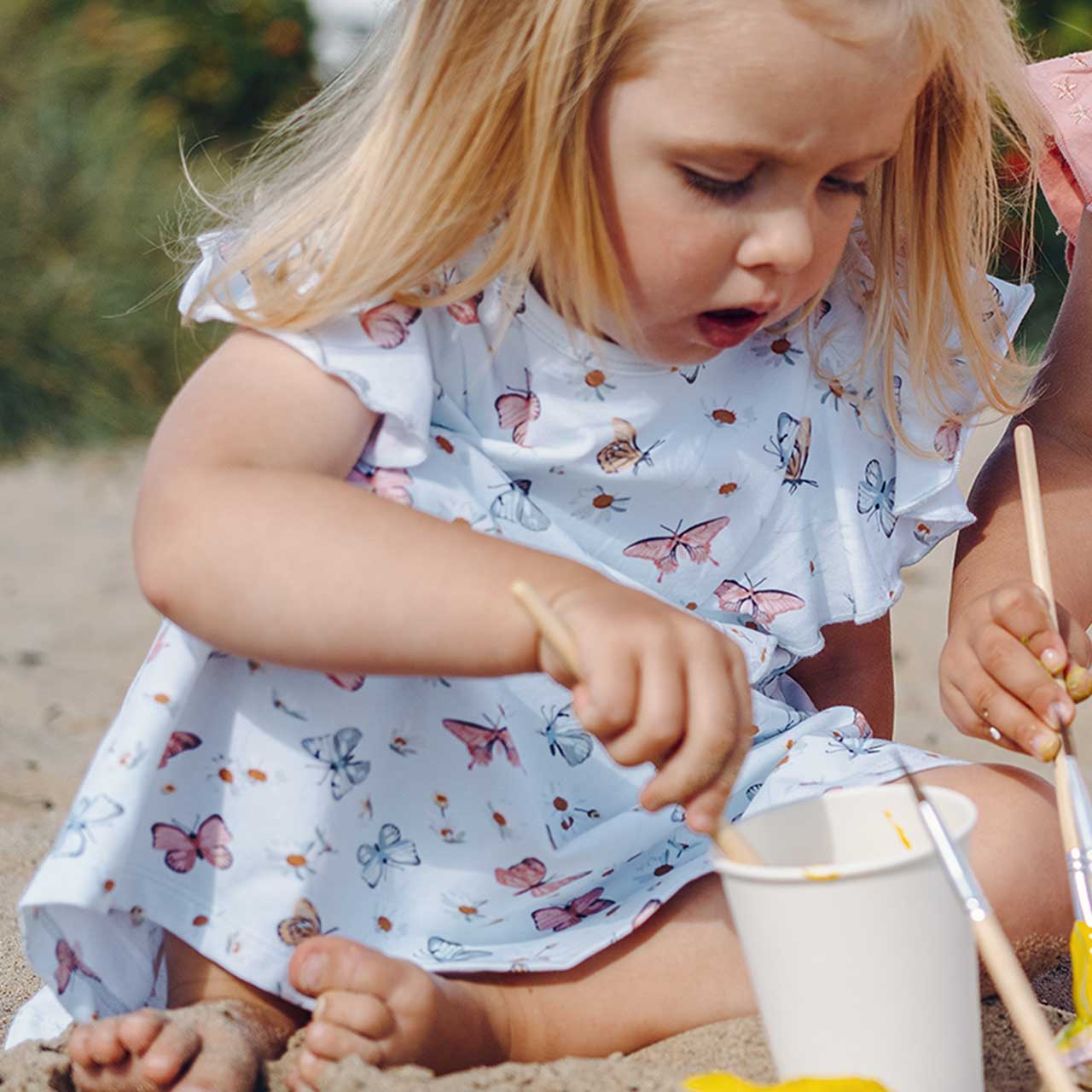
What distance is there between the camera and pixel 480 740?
4.58 ft

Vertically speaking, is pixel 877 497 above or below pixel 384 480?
below

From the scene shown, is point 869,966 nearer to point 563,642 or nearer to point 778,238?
point 563,642

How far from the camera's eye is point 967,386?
161cm

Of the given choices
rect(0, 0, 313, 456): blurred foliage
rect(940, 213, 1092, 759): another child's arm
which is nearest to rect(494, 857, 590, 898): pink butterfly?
rect(940, 213, 1092, 759): another child's arm

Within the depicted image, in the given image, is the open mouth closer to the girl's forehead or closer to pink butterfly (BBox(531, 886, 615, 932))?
the girl's forehead

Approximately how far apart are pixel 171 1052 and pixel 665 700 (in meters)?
0.47

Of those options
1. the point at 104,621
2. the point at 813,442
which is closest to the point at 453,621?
the point at 813,442

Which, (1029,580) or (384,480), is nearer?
(384,480)

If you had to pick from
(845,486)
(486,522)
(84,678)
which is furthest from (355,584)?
(84,678)

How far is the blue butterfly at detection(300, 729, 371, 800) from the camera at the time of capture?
4.40 ft

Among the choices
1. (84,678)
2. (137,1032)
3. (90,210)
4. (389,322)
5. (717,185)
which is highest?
(717,185)

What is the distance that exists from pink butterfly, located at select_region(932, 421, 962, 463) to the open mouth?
12.2 inches

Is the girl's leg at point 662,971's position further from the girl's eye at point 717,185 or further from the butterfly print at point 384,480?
the girl's eye at point 717,185

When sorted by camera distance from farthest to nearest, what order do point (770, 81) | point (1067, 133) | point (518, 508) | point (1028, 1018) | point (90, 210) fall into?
1. point (90, 210)
2. point (1067, 133)
3. point (518, 508)
4. point (770, 81)
5. point (1028, 1018)
